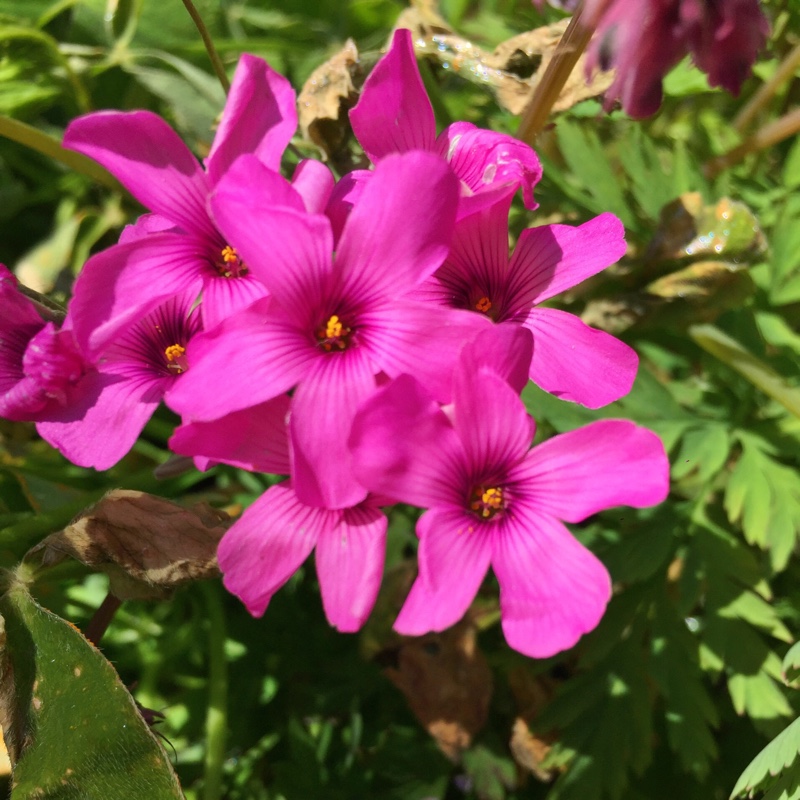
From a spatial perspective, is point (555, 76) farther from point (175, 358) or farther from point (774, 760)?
point (774, 760)

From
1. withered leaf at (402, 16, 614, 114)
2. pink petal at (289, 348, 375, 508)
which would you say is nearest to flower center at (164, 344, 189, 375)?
pink petal at (289, 348, 375, 508)

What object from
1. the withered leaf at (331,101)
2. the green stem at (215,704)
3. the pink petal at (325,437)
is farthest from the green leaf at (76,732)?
the withered leaf at (331,101)

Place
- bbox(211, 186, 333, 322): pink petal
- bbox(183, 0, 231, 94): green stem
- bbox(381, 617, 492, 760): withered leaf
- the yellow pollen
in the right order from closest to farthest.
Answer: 1. bbox(211, 186, 333, 322): pink petal
2. the yellow pollen
3. bbox(183, 0, 231, 94): green stem
4. bbox(381, 617, 492, 760): withered leaf

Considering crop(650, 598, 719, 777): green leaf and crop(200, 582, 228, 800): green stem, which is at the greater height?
crop(650, 598, 719, 777): green leaf

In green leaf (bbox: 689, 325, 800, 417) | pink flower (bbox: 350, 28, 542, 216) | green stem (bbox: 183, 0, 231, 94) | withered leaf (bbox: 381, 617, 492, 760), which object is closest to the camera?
pink flower (bbox: 350, 28, 542, 216)

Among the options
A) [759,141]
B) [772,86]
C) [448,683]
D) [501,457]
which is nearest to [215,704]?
[448,683]

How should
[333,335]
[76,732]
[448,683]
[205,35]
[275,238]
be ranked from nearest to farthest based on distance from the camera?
1. [275,238]
2. [333,335]
3. [76,732]
4. [205,35]
5. [448,683]

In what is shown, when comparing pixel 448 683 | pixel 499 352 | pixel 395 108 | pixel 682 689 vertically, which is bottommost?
pixel 448 683

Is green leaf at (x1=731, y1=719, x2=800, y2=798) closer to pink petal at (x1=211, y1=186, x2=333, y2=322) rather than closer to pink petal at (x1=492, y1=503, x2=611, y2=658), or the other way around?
pink petal at (x1=492, y1=503, x2=611, y2=658)
